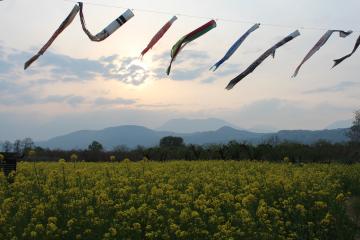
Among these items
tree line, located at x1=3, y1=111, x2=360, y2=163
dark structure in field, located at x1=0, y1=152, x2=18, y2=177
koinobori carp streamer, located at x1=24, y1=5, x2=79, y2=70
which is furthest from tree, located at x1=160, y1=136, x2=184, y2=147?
koinobori carp streamer, located at x1=24, y1=5, x2=79, y2=70

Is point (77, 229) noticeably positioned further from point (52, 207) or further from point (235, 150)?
point (235, 150)

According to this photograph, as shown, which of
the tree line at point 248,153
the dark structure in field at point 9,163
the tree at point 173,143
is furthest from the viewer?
the tree at point 173,143

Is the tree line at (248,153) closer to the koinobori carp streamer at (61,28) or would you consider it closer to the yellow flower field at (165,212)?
the yellow flower field at (165,212)

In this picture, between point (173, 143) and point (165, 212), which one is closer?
point (165, 212)

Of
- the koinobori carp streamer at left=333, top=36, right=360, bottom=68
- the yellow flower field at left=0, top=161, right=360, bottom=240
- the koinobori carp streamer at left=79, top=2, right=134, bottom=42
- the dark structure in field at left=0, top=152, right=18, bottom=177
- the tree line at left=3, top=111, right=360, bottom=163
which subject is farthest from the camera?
the tree line at left=3, top=111, right=360, bottom=163

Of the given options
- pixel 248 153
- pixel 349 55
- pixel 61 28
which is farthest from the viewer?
pixel 248 153

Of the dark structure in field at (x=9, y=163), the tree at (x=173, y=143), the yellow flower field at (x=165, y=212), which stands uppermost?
the tree at (x=173, y=143)

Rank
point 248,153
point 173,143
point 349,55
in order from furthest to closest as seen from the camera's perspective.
Answer: 1. point 173,143
2. point 248,153
3. point 349,55

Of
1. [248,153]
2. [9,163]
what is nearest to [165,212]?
[9,163]

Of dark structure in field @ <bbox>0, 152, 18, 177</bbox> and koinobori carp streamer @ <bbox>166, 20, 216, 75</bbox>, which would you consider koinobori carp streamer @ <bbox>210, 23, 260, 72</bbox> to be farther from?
dark structure in field @ <bbox>0, 152, 18, 177</bbox>

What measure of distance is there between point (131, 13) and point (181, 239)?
168 inches

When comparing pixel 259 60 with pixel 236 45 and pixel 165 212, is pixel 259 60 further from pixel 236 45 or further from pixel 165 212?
pixel 165 212

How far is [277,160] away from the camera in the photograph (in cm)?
2402

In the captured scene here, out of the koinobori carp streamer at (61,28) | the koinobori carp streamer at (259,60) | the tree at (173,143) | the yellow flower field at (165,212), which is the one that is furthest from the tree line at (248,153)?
the koinobori carp streamer at (61,28)
